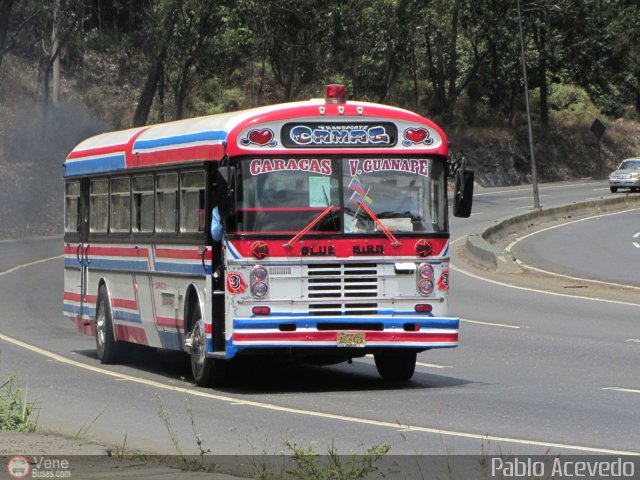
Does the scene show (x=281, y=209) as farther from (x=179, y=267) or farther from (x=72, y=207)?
(x=72, y=207)

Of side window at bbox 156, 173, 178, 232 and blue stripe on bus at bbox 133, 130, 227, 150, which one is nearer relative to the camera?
blue stripe on bus at bbox 133, 130, 227, 150

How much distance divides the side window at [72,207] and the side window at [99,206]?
658 millimetres

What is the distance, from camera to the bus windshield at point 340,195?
552 inches

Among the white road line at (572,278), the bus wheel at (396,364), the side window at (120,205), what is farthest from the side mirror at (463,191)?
the white road line at (572,278)

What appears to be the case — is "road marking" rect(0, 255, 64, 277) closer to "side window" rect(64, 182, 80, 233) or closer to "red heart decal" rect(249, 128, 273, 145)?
"side window" rect(64, 182, 80, 233)

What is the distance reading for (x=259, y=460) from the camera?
9.20m

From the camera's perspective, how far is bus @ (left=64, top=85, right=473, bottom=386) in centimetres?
1395

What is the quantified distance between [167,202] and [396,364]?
3.26 m

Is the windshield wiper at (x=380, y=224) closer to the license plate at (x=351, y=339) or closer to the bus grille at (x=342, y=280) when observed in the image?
the bus grille at (x=342, y=280)

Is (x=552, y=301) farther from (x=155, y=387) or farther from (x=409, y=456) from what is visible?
(x=409, y=456)

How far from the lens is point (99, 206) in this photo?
59.9 ft

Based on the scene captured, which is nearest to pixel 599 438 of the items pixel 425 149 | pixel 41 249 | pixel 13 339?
pixel 425 149

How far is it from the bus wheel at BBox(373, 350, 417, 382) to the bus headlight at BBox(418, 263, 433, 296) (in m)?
0.87

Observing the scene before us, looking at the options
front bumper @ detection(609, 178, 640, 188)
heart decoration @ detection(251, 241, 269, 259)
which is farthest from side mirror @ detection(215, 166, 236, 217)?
front bumper @ detection(609, 178, 640, 188)
